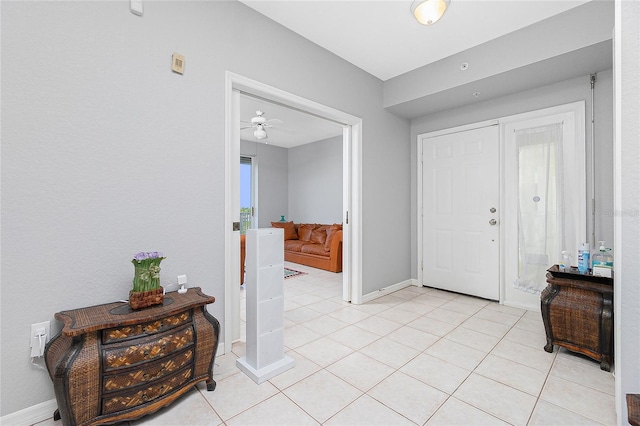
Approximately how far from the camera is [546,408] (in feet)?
5.24

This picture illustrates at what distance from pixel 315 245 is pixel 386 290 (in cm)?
234

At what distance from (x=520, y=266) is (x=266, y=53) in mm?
3555

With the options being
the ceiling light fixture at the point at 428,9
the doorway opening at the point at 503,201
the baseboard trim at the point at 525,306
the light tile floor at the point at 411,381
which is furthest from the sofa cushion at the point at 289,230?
the ceiling light fixture at the point at 428,9

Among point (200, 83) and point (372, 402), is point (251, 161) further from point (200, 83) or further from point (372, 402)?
point (372, 402)

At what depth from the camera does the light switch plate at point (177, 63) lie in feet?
6.36

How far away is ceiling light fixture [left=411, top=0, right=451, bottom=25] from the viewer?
6.70 ft

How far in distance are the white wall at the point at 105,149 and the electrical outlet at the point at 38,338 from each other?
0.13ft

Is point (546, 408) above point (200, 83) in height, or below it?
below

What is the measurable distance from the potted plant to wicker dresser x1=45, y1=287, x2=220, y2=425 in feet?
0.16

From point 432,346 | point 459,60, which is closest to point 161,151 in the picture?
point 432,346

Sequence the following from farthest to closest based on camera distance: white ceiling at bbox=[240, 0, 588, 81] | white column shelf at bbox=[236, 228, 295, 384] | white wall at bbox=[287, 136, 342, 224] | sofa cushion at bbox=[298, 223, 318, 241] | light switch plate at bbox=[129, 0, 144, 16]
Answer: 1. white wall at bbox=[287, 136, 342, 224]
2. sofa cushion at bbox=[298, 223, 318, 241]
3. white ceiling at bbox=[240, 0, 588, 81]
4. white column shelf at bbox=[236, 228, 295, 384]
5. light switch plate at bbox=[129, 0, 144, 16]

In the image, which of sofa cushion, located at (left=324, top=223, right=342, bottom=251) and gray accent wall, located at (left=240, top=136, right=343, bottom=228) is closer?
sofa cushion, located at (left=324, top=223, right=342, bottom=251)

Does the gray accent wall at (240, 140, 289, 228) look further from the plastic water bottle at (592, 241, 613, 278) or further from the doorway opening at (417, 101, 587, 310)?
the plastic water bottle at (592, 241, 613, 278)

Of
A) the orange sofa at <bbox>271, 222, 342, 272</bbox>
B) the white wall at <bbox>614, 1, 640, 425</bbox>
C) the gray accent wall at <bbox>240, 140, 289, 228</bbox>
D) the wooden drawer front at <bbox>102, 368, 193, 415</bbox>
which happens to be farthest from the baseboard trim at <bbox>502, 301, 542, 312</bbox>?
the gray accent wall at <bbox>240, 140, 289, 228</bbox>
